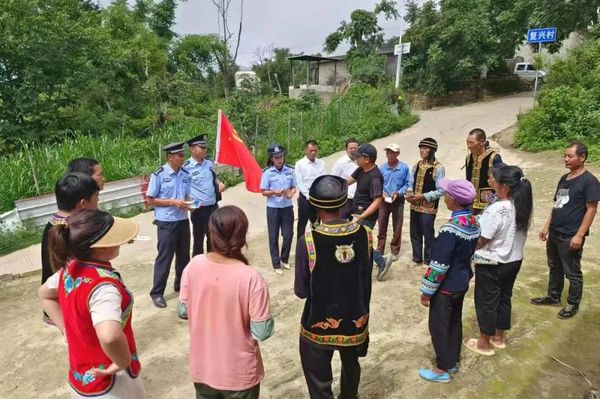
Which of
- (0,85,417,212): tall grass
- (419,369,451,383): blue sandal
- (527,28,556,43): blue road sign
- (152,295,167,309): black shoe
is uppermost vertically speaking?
(527,28,556,43): blue road sign

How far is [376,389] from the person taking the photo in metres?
3.12

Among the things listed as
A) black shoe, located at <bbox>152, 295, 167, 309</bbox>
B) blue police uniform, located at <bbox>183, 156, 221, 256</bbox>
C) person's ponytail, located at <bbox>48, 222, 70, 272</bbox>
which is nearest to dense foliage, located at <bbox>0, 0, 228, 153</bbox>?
blue police uniform, located at <bbox>183, 156, 221, 256</bbox>

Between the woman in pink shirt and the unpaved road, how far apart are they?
1.16 meters

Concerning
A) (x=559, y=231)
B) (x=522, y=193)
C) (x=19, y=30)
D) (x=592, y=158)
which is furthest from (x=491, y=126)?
(x=19, y=30)

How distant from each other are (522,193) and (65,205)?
3.17m

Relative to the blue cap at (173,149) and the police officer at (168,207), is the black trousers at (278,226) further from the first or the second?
the blue cap at (173,149)

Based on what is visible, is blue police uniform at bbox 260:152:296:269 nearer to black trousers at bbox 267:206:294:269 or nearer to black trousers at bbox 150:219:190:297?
black trousers at bbox 267:206:294:269

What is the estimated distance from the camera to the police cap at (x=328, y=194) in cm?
227

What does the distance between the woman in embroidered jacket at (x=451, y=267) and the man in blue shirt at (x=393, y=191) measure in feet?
6.49

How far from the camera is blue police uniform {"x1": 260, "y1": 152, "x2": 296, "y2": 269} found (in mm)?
5293

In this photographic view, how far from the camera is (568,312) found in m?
4.03

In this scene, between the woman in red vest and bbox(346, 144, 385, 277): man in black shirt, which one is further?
bbox(346, 144, 385, 277): man in black shirt

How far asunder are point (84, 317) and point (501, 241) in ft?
9.13

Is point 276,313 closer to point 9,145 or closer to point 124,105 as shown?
point 9,145
